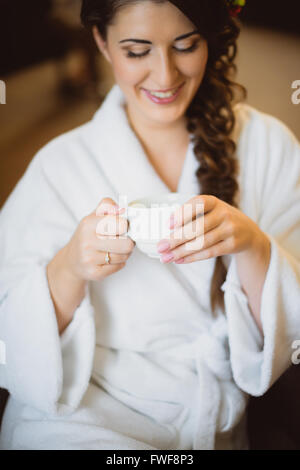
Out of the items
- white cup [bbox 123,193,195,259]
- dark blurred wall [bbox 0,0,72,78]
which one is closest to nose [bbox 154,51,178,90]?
white cup [bbox 123,193,195,259]

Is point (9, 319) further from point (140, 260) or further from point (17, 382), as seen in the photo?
point (140, 260)

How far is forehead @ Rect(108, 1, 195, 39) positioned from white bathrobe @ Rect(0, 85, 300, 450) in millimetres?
Result: 277

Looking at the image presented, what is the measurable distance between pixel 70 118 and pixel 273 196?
307 centimetres

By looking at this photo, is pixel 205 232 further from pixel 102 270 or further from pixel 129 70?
pixel 129 70

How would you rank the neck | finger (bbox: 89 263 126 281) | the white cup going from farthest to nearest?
the neck
finger (bbox: 89 263 126 281)
the white cup

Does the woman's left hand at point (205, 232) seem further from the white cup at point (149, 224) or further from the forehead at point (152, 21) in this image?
the forehead at point (152, 21)

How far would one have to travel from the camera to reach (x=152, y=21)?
91 cm

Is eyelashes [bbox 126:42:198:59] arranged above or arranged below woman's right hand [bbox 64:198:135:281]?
above

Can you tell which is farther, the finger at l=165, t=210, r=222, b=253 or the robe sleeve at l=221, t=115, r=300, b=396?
the robe sleeve at l=221, t=115, r=300, b=396

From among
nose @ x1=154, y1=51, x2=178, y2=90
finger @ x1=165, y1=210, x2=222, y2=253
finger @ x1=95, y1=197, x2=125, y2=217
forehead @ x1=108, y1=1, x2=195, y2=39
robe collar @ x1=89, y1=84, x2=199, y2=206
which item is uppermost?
forehead @ x1=108, y1=1, x2=195, y2=39

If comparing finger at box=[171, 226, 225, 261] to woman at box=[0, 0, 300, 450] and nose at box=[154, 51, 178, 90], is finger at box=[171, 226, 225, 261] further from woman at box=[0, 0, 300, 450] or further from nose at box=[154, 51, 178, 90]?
nose at box=[154, 51, 178, 90]

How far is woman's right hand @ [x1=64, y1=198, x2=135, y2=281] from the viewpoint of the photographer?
792 millimetres

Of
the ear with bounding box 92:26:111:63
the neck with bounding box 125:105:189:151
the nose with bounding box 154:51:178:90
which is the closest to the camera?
the nose with bounding box 154:51:178:90

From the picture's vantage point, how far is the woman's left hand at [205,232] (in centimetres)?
76
